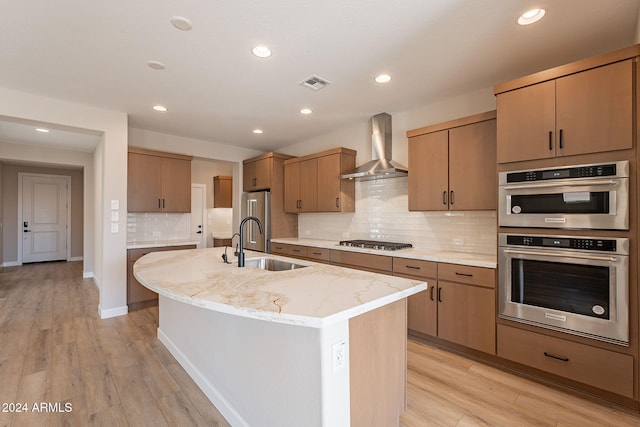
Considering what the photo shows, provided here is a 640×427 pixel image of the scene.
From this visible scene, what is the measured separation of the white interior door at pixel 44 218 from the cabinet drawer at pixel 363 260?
7937 mm

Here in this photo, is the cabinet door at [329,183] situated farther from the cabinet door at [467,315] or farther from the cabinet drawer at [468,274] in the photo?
the cabinet door at [467,315]

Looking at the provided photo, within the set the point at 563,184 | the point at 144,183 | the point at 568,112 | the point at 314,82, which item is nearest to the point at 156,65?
the point at 314,82

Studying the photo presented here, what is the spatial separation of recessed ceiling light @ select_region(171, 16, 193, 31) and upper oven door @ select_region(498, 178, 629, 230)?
2.66 metres

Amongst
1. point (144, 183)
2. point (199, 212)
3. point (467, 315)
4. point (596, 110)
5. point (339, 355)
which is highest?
point (596, 110)

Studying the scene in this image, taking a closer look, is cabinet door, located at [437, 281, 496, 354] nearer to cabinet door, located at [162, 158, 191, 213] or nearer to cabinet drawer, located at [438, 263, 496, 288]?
cabinet drawer, located at [438, 263, 496, 288]

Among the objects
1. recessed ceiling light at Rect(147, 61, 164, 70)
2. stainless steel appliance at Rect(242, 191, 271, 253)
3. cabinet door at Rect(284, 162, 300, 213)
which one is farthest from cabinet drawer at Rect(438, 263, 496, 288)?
recessed ceiling light at Rect(147, 61, 164, 70)

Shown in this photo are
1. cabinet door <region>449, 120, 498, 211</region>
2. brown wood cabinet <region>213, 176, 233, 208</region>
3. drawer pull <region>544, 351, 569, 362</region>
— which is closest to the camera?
drawer pull <region>544, 351, 569, 362</region>

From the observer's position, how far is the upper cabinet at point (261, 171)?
16.3 feet

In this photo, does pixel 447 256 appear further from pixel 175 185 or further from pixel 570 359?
pixel 175 185

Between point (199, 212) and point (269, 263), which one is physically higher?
point (199, 212)

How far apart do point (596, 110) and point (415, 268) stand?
182cm

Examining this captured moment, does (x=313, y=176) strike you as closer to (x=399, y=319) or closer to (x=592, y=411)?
(x=399, y=319)

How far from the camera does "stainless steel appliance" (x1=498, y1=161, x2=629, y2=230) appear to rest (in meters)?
1.88

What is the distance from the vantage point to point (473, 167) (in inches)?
112
